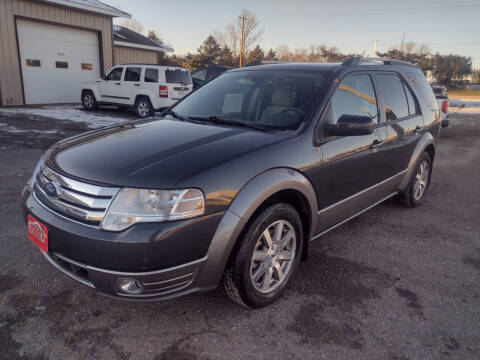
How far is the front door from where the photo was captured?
116 inches

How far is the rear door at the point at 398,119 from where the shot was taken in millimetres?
3748

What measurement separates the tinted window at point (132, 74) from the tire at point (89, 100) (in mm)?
1849

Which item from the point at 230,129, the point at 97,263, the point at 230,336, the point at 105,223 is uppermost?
the point at 230,129

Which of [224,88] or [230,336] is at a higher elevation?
[224,88]

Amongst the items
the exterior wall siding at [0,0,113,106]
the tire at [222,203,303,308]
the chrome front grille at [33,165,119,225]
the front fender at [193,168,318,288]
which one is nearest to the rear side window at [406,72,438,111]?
the tire at [222,203,303,308]

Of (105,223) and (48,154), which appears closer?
(105,223)

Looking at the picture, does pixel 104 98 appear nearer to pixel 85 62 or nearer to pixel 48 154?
pixel 85 62

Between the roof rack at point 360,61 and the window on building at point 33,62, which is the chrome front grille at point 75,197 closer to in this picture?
the roof rack at point 360,61

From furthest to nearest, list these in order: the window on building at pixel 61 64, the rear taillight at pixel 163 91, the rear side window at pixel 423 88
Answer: the window on building at pixel 61 64 < the rear taillight at pixel 163 91 < the rear side window at pixel 423 88

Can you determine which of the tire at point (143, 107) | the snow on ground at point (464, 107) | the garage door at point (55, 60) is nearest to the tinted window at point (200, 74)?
the garage door at point (55, 60)

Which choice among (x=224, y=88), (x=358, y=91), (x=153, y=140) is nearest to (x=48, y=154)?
(x=153, y=140)

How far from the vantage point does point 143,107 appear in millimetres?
12719

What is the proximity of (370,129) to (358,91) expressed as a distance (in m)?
0.66

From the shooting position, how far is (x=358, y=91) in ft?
11.2
